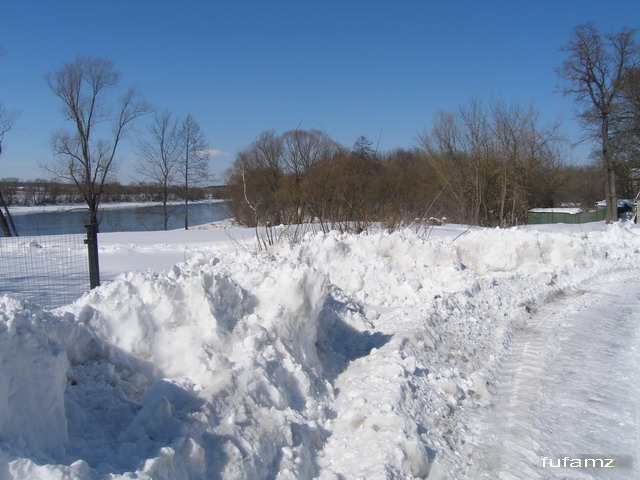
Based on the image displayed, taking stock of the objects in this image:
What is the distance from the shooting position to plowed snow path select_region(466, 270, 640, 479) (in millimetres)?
3844

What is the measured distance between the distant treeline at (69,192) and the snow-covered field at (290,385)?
27921mm

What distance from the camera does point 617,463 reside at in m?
3.78

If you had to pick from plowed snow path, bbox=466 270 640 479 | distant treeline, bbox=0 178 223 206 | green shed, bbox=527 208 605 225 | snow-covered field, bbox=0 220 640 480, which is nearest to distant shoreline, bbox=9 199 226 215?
distant treeline, bbox=0 178 223 206

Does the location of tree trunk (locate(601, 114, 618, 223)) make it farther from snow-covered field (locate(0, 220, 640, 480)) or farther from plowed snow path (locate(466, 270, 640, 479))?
snow-covered field (locate(0, 220, 640, 480))

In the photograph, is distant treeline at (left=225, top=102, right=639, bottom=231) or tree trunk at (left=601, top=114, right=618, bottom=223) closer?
distant treeline at (left=225, top=102, right=639, bottom=231)

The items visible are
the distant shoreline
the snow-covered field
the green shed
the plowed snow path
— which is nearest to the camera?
the snow-covered field

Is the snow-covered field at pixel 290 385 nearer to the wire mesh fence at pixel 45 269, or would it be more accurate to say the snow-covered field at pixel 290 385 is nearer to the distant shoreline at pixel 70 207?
the wire mesh fence at pixel 45 269

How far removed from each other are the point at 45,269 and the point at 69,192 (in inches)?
Answer: 906

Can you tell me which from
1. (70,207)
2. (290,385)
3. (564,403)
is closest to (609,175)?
(564,403)

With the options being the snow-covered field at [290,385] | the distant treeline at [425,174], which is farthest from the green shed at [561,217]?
the snow-covered field at [290,385]

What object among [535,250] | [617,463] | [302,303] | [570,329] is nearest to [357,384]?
[302,303]

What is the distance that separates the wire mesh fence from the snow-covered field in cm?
283

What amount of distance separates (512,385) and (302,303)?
8.23 ft

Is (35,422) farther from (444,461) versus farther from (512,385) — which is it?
(512,385)
